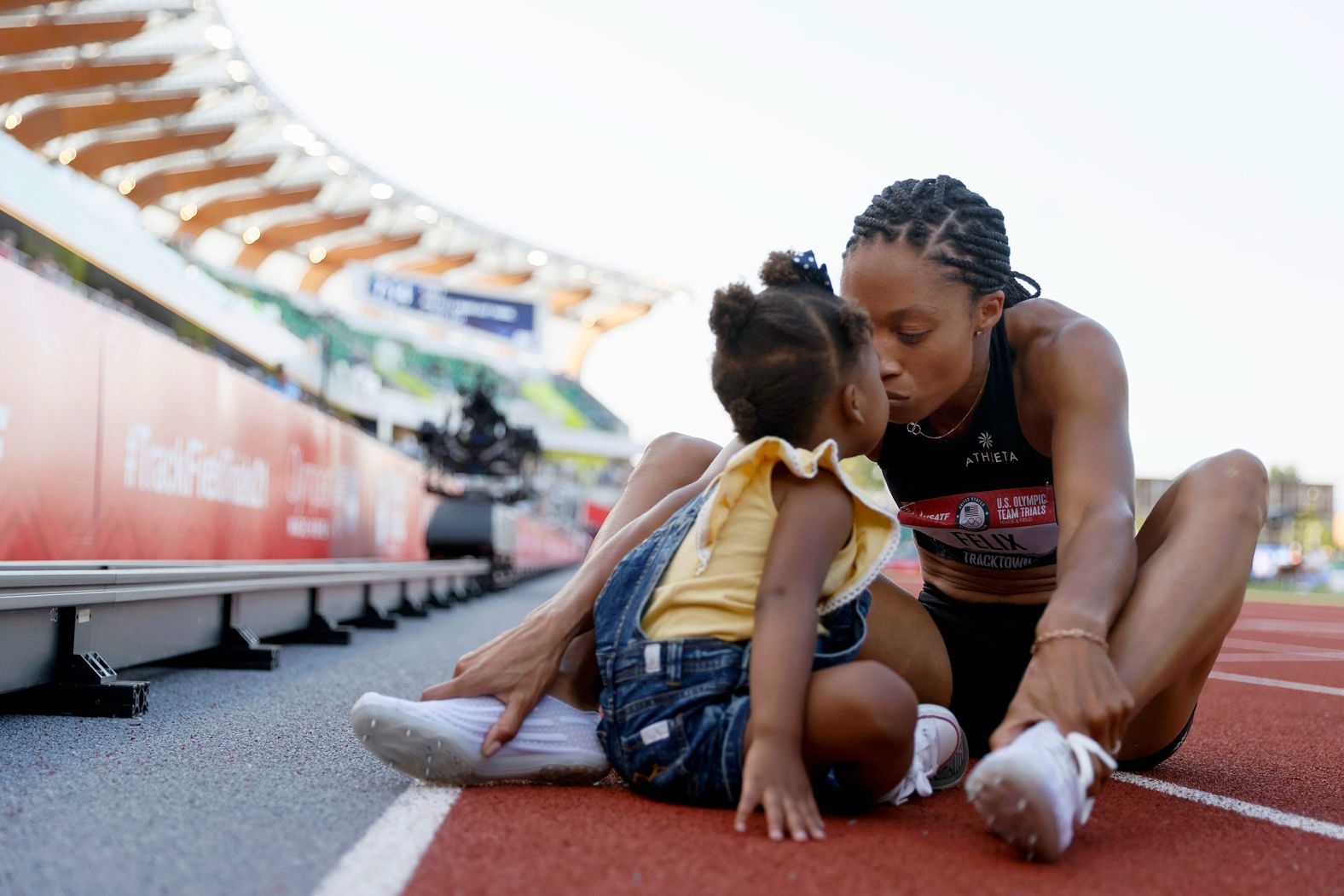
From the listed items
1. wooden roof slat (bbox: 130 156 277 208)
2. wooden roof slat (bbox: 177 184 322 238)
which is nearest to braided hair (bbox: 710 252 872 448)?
wooden roof slat (bbox: 130 156 277 208)

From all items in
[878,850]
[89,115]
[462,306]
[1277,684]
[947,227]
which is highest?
[89,115]

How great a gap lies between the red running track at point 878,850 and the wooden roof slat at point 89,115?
30.5 metres

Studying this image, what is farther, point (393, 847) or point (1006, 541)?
point (1006, 541)

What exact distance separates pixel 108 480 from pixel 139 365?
766mm

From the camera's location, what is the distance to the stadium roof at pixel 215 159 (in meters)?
26.2

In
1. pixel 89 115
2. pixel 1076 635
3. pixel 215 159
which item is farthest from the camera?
pixel 215 159

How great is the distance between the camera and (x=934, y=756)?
2.37 metres

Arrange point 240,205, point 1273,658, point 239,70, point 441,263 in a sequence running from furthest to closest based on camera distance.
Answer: point 441,263 < point 240,205 < point 239,70 < point 1273,658

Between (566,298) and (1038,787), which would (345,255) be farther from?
(1038,787)

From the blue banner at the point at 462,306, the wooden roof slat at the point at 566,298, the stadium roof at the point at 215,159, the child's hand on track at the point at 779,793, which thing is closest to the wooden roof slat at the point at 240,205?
the stadium roof at the point at 215,159

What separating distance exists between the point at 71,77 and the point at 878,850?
3092 cm

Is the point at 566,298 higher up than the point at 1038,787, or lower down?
higher up

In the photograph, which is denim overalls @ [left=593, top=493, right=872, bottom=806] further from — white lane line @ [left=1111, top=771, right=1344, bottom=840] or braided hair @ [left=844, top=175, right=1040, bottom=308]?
white lane line @ [left=1111, top=771, right=1344, bottom=840]

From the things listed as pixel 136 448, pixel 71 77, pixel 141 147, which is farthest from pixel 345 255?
pixel 136 448
